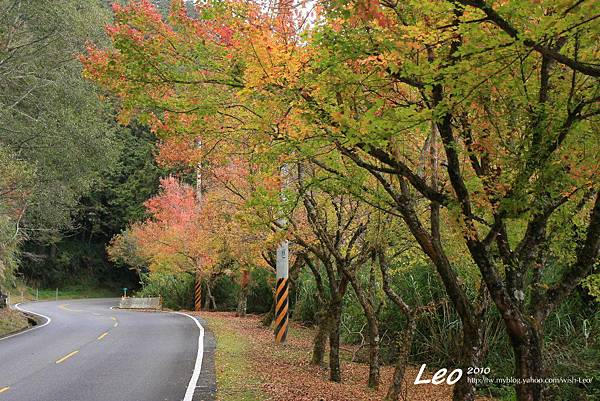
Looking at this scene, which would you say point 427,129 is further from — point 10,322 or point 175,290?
point 175,290

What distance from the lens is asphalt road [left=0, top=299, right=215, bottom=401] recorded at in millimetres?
9648

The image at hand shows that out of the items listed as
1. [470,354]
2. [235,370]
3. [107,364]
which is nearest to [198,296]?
[107,364]

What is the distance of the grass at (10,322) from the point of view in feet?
68.9

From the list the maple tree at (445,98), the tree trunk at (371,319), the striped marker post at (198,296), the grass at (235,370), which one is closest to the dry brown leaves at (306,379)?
the grass at (235,370)

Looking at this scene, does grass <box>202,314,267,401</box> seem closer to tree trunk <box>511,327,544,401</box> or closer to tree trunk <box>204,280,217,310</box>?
tree trunk <box>511,327,544,401</box>

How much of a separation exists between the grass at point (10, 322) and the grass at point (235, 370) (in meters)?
8.00

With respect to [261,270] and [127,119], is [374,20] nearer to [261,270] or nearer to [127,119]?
[127,119]

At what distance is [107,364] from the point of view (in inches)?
510

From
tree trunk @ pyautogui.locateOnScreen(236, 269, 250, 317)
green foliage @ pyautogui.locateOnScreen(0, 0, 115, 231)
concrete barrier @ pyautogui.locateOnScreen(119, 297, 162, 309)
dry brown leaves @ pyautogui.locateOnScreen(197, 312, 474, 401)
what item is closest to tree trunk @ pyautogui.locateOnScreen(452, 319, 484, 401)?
dry brown leaves @ pyautogui.locateOnScreen(197, 312, 474, 401)

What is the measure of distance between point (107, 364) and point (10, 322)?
40.0 feet

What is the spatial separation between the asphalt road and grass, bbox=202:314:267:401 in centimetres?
26

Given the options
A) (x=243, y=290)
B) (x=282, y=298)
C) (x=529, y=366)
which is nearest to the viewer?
(x=529, y=366)

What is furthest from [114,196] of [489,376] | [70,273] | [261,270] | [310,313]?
[489,376]

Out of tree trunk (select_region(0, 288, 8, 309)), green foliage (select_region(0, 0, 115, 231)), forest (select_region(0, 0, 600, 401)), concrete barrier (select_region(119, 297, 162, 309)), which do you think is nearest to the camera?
forest (select_region(0, 0, 600, 401))
